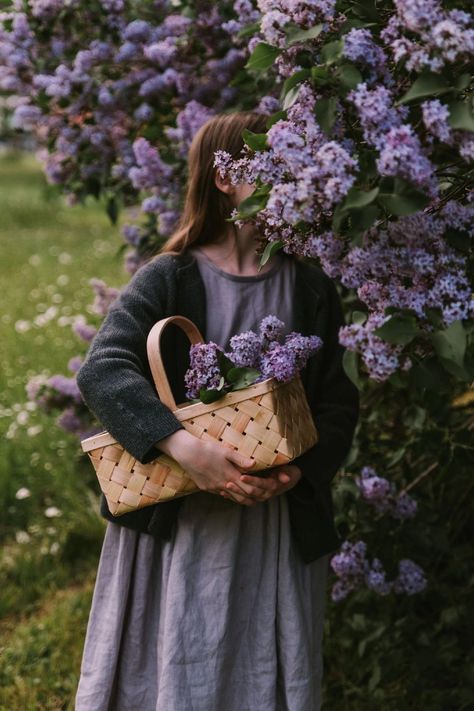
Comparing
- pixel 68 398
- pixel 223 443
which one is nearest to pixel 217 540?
pixel 223 443

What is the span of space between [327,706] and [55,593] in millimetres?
1207

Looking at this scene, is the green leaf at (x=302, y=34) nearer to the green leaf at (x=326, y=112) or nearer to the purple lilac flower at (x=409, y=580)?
the green leaf at (x=326, y=112)

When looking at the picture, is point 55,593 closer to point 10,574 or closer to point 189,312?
point 10,574

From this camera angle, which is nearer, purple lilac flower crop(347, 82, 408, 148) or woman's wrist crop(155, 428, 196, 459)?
purple lilac flower crop(347, 82, 408, 148)

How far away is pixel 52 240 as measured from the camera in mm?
10859

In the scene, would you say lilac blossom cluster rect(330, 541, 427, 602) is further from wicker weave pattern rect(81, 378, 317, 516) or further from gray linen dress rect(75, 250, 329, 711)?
wicker weave pattern rect(81, 378, 317, 516)

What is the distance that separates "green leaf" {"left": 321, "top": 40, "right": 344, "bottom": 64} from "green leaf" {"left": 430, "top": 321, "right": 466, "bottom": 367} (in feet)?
1.34

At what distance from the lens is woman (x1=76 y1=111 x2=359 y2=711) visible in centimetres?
193

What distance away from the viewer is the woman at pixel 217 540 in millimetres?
1935

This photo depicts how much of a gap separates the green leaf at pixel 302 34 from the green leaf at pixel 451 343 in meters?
0.46

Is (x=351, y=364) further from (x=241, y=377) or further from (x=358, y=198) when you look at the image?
(x=241, y=377)

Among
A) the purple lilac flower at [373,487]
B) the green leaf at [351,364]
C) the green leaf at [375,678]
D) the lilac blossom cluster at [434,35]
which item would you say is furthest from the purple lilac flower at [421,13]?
the green leaf at [375,678]

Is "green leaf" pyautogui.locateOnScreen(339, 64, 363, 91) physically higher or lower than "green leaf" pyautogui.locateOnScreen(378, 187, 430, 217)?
higher

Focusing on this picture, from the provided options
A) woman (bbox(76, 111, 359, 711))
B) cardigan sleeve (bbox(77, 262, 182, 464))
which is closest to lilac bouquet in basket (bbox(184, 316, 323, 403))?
cardigan sleeve (bbox(77, 262, 182, 464))
